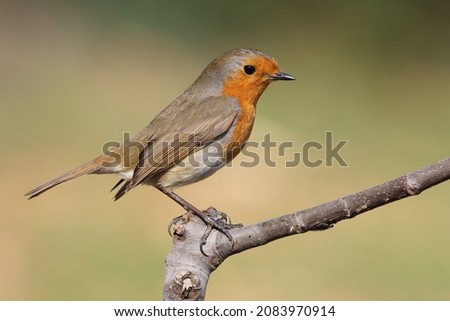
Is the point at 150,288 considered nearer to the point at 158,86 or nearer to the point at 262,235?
the point at 262,235

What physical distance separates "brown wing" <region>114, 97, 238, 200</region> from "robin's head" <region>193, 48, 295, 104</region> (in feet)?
0.21

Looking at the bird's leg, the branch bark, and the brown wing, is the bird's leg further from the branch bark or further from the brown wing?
the brown wing

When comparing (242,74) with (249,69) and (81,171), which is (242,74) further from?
(81,171)

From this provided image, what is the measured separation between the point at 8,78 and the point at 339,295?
4.18 metres

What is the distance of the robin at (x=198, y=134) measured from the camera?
3.08 metres

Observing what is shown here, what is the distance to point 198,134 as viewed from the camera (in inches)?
124

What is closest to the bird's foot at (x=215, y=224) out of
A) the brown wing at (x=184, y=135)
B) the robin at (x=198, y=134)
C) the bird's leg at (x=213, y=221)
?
the bird's leg at (x=213, y=221)

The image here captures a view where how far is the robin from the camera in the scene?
10.1 feet

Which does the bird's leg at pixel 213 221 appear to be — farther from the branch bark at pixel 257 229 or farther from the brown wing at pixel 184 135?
the brown wing at pixel 184 135

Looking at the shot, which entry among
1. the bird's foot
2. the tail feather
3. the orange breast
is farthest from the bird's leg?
the tail feather

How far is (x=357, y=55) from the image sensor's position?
793 centimetres

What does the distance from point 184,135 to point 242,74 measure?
13.7 inches

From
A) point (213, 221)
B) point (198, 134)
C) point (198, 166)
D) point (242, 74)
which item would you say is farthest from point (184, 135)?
point (213, 221)
